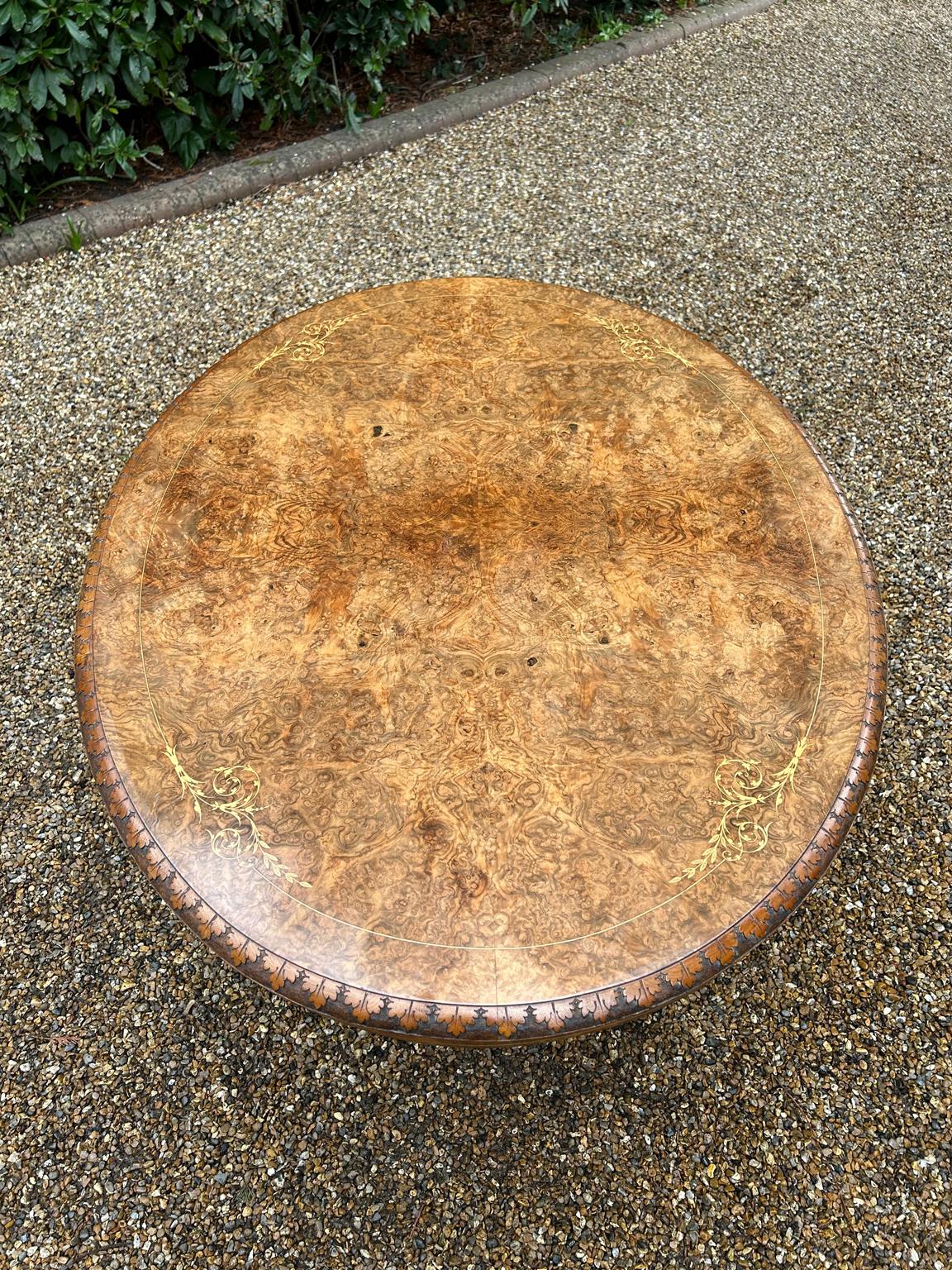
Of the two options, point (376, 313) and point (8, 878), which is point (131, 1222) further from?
point (376, 313)

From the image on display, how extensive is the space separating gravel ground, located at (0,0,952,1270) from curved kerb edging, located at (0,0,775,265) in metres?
0.30

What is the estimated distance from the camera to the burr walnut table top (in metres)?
1.70

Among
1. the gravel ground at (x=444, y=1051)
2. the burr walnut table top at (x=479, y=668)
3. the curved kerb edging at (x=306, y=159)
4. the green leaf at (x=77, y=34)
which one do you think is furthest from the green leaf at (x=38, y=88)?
the burr walnut table top at (x=479, y=668)

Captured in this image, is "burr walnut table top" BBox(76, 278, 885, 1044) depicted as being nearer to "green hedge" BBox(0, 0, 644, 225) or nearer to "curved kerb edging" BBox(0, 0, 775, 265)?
"curved kerb edging" BBox(0, 0, 775, 265)

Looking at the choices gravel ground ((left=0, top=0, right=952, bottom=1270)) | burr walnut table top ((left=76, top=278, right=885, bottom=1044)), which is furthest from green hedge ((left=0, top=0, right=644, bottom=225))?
burr walnut table top ((left=76, top=278, right=885, bottom=1044))

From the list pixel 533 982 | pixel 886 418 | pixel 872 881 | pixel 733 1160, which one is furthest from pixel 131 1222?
pixel 886 418

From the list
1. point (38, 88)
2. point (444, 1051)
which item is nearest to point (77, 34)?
point (38, 88)

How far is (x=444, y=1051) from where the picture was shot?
2307 millimetres

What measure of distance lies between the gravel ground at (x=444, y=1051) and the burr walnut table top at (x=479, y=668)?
771 millimetres

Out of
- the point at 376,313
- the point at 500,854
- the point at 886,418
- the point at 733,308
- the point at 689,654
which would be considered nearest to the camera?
the point at 500,854

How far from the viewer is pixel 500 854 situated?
177 cm

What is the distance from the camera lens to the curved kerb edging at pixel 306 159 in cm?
440

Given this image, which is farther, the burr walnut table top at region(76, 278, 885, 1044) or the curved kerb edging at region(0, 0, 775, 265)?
the curved kerb edging at region(0, 0, 775, 265)

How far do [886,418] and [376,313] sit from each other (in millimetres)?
2322
